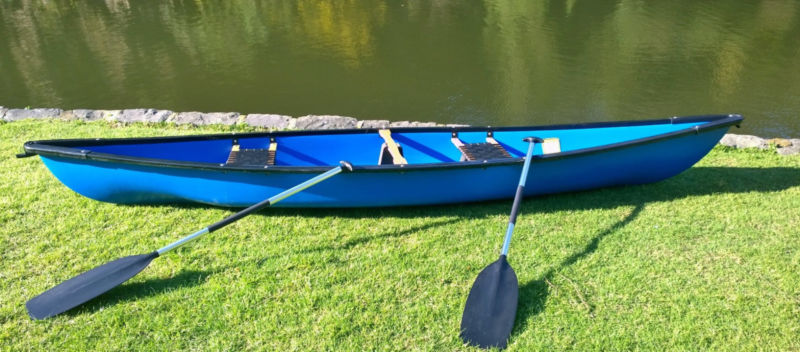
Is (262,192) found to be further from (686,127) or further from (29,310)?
(686,127)

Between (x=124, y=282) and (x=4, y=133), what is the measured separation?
12.2 feet

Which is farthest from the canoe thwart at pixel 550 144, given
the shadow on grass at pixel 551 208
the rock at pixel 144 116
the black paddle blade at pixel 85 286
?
the rock at pixel 144 116

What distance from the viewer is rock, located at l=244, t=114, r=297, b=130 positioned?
6398mm

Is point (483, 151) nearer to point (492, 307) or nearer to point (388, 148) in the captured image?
point (388, 148)

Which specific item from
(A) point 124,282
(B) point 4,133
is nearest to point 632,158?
(A) point 124,282

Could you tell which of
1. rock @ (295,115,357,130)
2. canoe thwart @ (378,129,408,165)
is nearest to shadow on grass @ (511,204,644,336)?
canoe thwart @ (378,129,408,165)

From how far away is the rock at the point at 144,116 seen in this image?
6428mm

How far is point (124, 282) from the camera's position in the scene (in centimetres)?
338

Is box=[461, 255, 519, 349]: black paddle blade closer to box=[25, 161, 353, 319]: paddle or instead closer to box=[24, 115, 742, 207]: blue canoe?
box=[24, 115, 742, 207]: blue canoe

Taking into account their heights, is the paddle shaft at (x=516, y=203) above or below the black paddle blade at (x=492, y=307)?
above

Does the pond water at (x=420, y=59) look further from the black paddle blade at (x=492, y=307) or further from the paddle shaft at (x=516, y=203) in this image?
the black paddle blade at (x=492, y=307)

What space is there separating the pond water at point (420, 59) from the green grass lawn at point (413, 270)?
3.54m

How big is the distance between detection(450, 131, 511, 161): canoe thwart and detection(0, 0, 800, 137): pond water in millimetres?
2760

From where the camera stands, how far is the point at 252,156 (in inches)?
177
